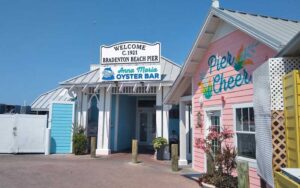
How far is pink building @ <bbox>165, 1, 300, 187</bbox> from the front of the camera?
7762 millimetres

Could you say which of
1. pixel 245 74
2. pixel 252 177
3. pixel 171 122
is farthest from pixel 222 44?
pixel 171 122

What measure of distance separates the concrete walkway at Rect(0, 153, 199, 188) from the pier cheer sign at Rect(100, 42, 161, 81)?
16.5ft

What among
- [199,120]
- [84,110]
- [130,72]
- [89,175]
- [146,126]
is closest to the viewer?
[89,175]

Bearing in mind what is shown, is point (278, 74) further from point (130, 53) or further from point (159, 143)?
point (130, 53)

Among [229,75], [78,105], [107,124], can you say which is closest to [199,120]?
[229,75]

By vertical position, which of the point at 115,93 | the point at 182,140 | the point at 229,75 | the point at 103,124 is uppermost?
the point at 115,93

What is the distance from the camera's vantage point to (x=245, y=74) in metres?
8.59

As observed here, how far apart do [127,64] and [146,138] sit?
6.82 m

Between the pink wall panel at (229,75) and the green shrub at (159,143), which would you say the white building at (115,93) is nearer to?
the green shrub at (159,143)

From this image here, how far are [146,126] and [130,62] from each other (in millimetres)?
6324

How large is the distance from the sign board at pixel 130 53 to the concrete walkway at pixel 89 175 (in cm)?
595

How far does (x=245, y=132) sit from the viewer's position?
848 centimetres

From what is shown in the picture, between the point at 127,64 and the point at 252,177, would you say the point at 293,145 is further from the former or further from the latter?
the point at 127,64

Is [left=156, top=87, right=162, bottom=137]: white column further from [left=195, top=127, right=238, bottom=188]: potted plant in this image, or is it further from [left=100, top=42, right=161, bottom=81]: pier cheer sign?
[left=195, top=127, right=238, bottom=188]: potted plant
